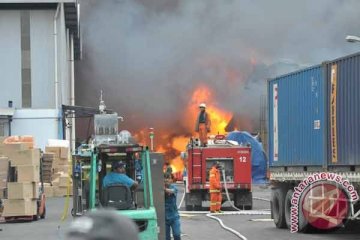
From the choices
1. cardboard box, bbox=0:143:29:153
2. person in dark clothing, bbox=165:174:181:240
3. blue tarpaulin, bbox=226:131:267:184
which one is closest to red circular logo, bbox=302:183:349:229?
person in dark clothing, bbox=165:174:181:240

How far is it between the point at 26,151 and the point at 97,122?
6.85 meters

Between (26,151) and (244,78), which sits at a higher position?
(244,78)

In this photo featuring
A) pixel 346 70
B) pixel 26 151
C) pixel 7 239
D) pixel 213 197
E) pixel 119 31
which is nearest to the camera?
pixel 346 70

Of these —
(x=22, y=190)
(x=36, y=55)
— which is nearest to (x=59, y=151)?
(x=36, y=55)

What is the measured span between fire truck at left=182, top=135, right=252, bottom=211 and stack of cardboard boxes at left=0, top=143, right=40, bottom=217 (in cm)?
491

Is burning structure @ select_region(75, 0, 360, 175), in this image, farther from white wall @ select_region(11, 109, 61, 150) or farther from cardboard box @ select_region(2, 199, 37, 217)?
cardboard box @ select_region(2, 199, 37, 217)

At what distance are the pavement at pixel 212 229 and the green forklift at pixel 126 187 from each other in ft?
4.84

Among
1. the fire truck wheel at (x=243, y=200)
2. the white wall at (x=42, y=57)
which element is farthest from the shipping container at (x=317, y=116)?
the white wall at (x=42, y=57)

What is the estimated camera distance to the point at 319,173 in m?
14.4

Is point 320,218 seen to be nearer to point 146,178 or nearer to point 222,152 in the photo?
point 146,178

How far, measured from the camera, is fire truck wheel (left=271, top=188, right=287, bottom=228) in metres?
16.5

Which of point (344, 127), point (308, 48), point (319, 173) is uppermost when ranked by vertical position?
point (308, 48)

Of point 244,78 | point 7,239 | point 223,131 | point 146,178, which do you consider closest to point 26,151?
point 7,239

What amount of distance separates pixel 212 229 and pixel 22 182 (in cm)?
601
